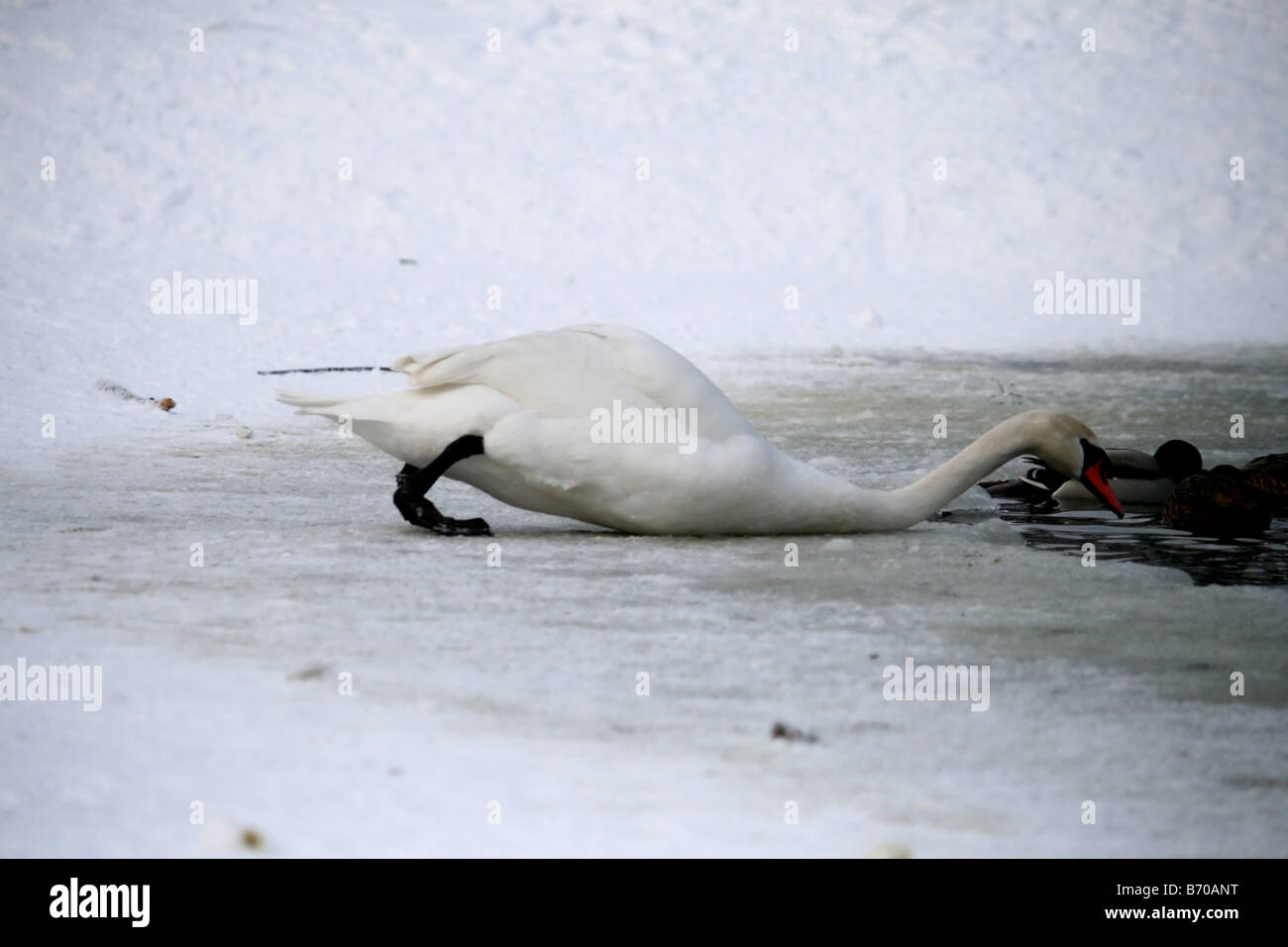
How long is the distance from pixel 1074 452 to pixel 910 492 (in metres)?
0.73

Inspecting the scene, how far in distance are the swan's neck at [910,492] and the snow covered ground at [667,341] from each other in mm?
226

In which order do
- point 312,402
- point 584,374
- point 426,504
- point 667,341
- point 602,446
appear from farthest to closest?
1. point 667,341
2. point 426,504
3. point 312,402
4. point 584,374
5. point 602,446

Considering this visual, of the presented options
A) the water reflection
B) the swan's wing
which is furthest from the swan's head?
the swan's wing

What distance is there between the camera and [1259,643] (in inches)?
169

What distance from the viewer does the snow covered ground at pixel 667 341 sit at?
310 cm

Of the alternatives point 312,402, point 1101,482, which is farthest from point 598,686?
point 1101,482

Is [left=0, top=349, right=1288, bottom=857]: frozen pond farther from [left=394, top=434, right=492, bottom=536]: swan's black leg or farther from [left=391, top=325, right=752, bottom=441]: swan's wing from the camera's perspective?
[left=391, top=325, right=752, bottom=441]: swan's wing

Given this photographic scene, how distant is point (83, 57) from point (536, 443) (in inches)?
404

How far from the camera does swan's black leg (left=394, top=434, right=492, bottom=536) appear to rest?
550cm

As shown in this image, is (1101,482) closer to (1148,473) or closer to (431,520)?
(1148,473)

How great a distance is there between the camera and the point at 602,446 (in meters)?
5.25

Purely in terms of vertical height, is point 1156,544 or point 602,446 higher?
point 602,446

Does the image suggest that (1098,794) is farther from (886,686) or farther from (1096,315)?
(1096,315)

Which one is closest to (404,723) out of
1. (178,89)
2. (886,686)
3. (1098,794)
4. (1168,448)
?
(886,686)
